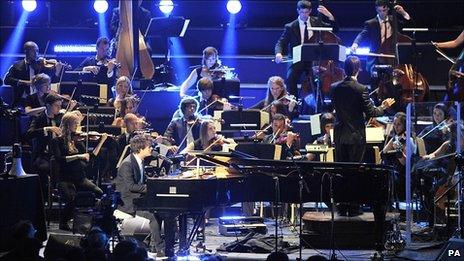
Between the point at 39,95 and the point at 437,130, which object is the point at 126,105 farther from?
the point at 437,130

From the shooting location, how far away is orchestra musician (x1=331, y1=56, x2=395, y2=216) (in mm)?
12508

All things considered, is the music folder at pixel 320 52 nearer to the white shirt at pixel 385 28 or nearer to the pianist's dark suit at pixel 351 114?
the white shirt at pixel 385 28

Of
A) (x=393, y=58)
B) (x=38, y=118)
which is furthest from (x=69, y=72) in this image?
(x=393, y=58)

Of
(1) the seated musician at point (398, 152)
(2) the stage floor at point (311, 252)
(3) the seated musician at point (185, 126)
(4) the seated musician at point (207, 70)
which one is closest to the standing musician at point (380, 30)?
(1) the seated musician at point (398, 152)

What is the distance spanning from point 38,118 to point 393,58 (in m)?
5.87

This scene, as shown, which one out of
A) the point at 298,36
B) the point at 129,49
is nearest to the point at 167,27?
the point at 129,49

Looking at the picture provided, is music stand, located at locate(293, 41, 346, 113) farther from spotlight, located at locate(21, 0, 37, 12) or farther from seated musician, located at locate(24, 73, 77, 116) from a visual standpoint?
spotlight, located at locate(21, 0, 37, 12)

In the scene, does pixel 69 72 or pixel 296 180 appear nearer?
pixel 296 180

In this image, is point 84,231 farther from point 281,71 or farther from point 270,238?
point 281,71

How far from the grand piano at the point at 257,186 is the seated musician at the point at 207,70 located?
4.29 metres

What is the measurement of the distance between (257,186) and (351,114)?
193 cm

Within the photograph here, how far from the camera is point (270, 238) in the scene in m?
12.1

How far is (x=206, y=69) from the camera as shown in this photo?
52.3ft

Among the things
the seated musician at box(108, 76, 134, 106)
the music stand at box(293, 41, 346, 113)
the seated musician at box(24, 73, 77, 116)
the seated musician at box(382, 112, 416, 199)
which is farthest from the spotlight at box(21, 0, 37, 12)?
the seated musician at box(382, 112, 416, 199)
